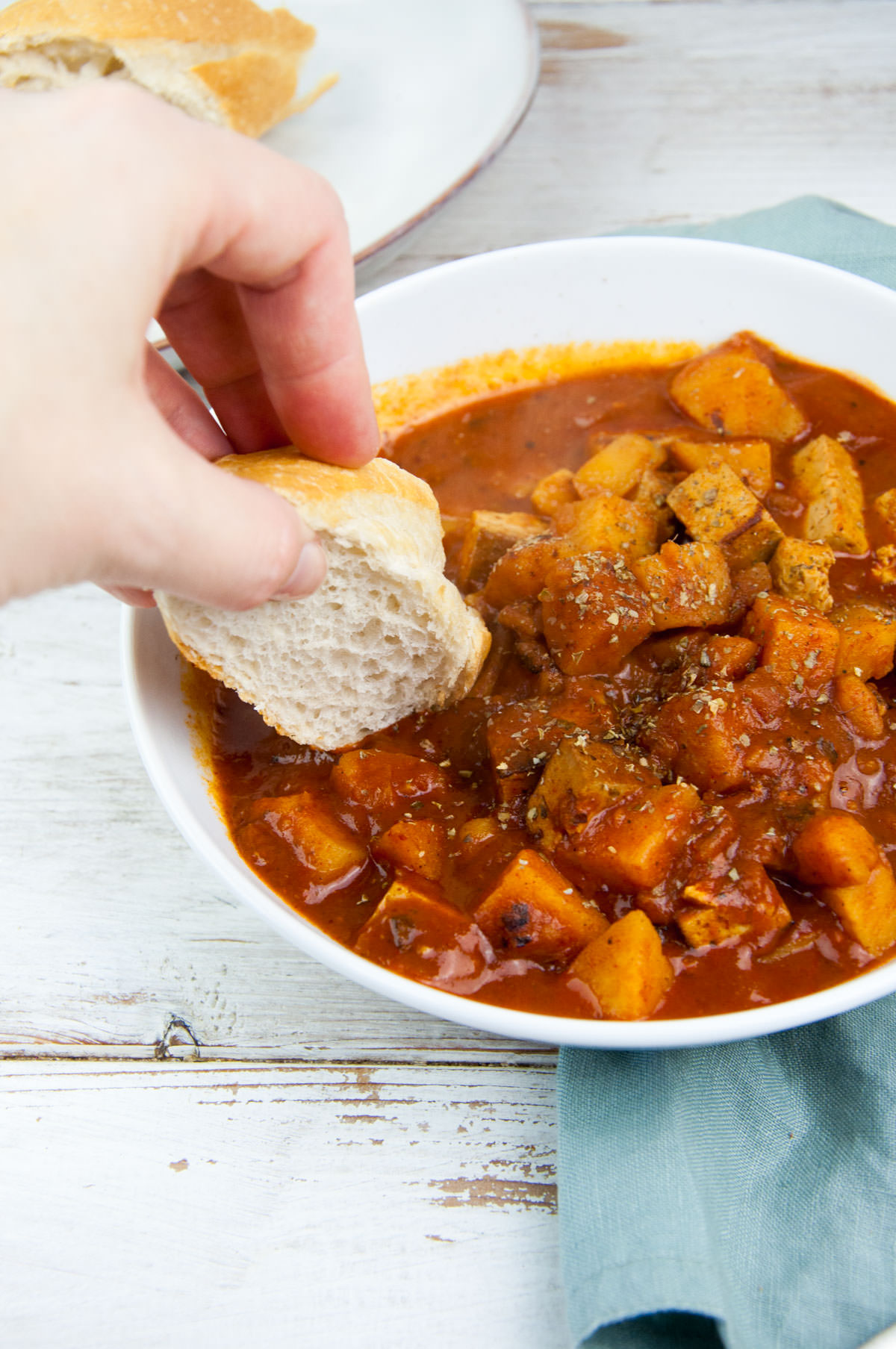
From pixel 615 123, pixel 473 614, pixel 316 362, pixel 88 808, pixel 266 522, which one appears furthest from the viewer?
pixel 615 123

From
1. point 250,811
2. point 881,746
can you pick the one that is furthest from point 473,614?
point 881,746

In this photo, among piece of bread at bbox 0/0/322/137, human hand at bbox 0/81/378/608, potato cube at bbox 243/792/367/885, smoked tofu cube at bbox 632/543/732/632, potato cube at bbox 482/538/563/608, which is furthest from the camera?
piece of bread at bbox 0/0/322/137

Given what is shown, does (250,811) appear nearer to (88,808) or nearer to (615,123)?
(88,808)

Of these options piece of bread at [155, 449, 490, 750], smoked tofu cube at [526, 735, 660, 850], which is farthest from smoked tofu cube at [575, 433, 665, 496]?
smoked tofu cube at [526, 735, 660, 850]

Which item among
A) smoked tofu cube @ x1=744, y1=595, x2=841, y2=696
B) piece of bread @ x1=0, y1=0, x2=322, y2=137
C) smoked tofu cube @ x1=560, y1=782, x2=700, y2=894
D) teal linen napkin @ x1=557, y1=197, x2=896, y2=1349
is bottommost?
teal linen napkin @ x1=557, y1=197, x2=896, y2=1349

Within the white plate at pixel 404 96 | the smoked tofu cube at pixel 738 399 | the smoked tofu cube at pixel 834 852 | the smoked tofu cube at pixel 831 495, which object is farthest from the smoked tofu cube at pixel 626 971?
the white plate at pixel 404 96

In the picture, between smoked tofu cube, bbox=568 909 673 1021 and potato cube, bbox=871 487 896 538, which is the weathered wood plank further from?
potato cube, bbox=871 487 896 538
